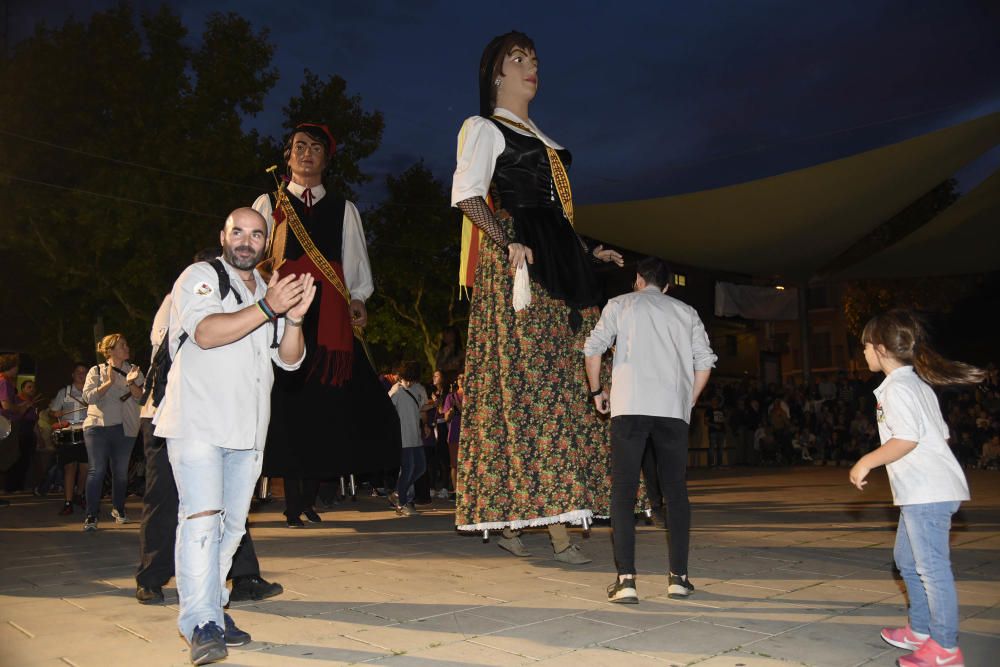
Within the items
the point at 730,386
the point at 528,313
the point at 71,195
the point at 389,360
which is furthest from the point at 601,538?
the point at 389,360

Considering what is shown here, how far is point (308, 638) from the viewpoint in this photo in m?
3.46

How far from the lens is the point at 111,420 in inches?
319

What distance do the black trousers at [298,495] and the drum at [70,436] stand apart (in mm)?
3850

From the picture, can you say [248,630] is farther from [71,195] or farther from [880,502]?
[71,195]

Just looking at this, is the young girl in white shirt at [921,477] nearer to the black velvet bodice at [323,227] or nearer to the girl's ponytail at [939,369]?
the girl's ponytail at [939,369]

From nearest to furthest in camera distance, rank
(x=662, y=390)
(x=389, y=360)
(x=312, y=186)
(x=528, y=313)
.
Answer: (x=662, y=390)
(x=528, y=313)
(x=312, y=186)
(x=389, y=360)

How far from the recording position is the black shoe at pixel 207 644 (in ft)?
9.87

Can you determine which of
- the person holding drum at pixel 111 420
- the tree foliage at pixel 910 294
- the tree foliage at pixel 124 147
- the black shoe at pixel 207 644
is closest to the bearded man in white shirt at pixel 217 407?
the black shoe at pixel 207 644

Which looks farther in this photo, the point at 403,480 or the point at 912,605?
the point at 403,480

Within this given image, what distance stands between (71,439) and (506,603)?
25.1 feet

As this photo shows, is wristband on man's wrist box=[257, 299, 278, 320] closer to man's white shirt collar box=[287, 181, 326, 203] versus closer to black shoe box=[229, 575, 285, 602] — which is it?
black shoe box=[229, 575, 285, 602]

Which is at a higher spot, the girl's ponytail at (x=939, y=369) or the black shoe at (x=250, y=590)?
the girl's ponytail at (x=939, y=369)

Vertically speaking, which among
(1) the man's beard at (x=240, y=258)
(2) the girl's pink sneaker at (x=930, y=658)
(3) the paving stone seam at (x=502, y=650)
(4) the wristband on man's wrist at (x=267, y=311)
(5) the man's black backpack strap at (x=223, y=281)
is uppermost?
(1) the man's beard at (x=240, y=258)

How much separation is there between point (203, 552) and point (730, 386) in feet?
58.1
